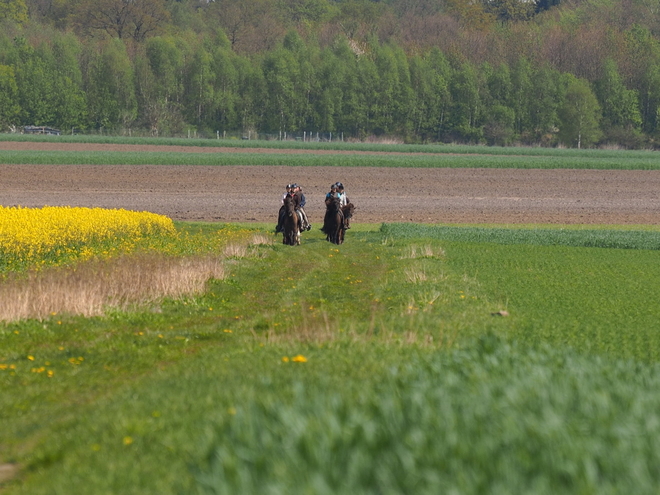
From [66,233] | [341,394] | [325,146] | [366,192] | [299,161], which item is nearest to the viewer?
[341,394]

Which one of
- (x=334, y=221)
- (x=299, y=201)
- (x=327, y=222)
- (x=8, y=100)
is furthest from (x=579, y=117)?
(x=299, y=201)

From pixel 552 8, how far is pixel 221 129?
88964 mm

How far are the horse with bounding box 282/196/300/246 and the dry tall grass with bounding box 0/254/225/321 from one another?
8541 millimetres

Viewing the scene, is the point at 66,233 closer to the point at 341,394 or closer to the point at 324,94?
the point at 341,394

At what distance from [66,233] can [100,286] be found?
349 inches

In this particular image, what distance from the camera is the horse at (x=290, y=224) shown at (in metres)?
29.7

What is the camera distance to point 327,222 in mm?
31453

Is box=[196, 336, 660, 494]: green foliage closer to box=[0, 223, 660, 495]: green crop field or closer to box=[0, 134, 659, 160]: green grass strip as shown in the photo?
box=[0, 223, 660, 495]: green crop field

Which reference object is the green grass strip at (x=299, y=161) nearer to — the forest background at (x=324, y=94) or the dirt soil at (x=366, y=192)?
the dirt soil at (x=366, y=192)

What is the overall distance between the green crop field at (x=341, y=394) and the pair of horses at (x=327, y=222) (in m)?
9.15

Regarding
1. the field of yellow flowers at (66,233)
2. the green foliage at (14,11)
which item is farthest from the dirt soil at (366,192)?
the green foliage at (14,11)

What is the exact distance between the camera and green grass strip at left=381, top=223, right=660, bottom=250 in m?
34.4

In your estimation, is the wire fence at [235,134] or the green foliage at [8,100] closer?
the green foliage at [8,100]

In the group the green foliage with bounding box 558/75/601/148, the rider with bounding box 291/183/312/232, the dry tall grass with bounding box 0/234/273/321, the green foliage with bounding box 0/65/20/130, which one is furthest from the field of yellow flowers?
the green foliage with bounding box 558/75/601/148
